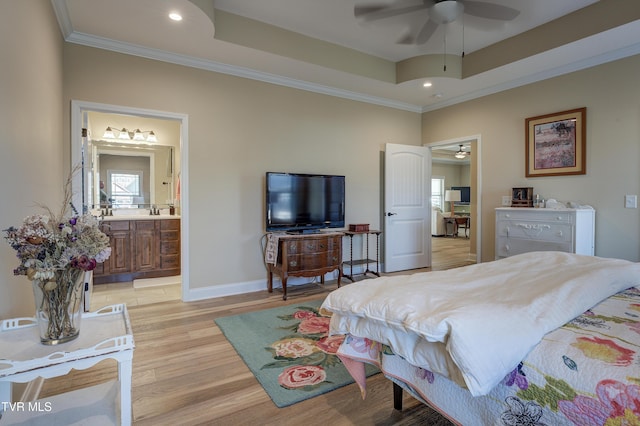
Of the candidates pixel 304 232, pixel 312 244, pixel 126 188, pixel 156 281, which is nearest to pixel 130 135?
pixel 126 188

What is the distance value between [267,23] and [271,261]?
2.61 meters

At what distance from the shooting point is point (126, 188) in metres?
5.43

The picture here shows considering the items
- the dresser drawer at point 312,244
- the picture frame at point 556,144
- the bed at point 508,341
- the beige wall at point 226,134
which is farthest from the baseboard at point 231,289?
the picture frame at point 556,144

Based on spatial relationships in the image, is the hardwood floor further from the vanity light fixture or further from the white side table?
the vanity light fixture

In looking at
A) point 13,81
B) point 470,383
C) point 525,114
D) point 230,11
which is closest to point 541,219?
point 525,114

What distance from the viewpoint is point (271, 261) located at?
3922 mm

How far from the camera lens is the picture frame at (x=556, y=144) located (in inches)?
147

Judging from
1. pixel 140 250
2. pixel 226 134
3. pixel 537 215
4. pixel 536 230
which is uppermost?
pixel 226 134

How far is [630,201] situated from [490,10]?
2.43 metres

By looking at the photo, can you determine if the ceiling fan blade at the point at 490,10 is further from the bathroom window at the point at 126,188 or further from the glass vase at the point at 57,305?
the bathroom window at the point at 126,188

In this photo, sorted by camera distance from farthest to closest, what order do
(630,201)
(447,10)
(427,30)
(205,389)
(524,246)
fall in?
(524,246) < (630,201) < (427,30) < (447,10) < (205,389)

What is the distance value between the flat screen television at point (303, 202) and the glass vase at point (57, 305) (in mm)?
2680

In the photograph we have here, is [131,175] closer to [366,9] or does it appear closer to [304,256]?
[304,256]

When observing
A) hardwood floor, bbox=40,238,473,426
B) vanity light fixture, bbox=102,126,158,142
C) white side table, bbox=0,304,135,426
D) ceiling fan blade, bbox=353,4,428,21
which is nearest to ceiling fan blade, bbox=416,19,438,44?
ceiling fan blade, bbox=353,4,428,21
